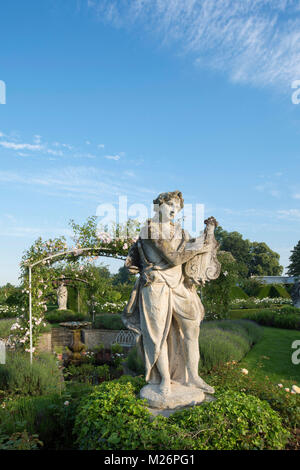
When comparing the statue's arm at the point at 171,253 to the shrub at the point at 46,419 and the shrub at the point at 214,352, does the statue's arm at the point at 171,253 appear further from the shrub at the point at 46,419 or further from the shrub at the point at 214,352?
the shrub at the point at 214,352

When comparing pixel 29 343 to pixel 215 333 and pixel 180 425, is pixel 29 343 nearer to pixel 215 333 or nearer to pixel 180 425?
pixel 215 333

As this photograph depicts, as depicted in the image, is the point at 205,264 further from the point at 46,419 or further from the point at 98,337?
the point at 98,337

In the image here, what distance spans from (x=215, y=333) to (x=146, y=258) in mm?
6028

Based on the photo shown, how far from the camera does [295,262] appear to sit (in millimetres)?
41375

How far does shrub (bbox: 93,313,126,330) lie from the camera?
538 inches

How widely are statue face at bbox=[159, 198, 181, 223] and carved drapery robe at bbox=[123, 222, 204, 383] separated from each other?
0.15 metres

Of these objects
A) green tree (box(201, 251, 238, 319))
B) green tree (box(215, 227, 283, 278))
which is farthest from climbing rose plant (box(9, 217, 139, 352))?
green tree (box(215, 227, 283, 278))

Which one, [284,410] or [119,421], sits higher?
[119,421]

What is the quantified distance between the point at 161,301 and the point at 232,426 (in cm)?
140

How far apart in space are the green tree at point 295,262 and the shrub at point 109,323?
32.3m

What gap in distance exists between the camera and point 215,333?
9062 mm

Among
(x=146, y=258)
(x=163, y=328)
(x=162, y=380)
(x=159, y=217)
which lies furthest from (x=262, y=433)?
(x=159, y=217)

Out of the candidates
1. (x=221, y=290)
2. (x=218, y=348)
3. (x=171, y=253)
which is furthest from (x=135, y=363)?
(x=221, y=290)

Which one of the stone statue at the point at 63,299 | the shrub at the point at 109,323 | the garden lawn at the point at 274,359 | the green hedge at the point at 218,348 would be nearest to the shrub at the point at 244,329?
the garden lawn at the point at 274,359
